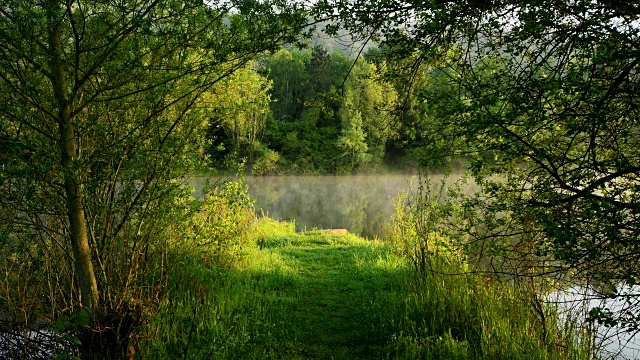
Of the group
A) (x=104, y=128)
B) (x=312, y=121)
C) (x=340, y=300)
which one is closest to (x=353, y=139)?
(x=340, y=300)

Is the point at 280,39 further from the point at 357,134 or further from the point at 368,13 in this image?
the point at 357,134

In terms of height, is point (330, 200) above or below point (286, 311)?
below

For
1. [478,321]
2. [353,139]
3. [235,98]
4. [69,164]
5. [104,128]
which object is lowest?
[478,321]

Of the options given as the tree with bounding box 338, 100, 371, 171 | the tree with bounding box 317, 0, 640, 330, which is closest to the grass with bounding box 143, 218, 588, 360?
the tree with bounding box 317, 0, 640, 330

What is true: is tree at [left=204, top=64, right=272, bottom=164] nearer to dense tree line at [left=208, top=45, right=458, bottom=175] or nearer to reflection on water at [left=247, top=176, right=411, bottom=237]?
reflection on water at [left=247, top=176, right=411, bottom=237]

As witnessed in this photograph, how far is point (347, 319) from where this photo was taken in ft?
18.7

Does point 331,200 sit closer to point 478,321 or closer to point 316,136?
point 316,136

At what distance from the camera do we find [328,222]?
19500 millimetres

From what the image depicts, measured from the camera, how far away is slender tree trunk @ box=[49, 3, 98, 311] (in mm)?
3299

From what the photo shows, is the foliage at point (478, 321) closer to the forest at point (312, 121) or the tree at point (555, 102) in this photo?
the forest at point (312, 121)

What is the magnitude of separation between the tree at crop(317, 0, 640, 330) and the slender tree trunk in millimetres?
2137

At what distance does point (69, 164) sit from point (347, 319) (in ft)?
12.9

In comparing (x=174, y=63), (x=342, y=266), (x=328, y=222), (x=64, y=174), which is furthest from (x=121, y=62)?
(x=328, y=222)

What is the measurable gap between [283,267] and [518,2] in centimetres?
627
